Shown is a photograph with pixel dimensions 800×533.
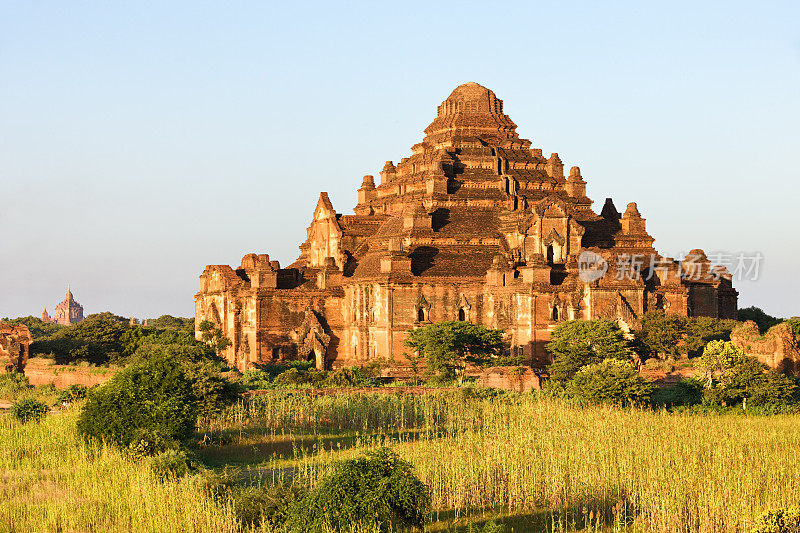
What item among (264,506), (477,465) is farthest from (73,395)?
(264,506)

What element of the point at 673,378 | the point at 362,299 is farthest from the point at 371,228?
the point at 673,378

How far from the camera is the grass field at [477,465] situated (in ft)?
78.5

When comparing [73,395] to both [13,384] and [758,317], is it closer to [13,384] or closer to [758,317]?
[13,384]

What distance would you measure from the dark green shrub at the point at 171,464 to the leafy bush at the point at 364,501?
19.0ft

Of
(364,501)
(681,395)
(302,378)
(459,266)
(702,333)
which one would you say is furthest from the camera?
(459,266)

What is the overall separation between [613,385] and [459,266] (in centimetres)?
1871

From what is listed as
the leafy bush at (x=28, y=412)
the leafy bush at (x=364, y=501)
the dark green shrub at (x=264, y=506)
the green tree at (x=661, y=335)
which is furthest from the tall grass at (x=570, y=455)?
the green tree at (x=661, y=335)

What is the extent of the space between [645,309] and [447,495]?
3202 centimetres

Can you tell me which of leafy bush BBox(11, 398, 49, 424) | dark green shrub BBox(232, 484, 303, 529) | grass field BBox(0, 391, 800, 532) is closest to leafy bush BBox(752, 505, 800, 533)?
grass field BBox(0, 391, 800, 532)

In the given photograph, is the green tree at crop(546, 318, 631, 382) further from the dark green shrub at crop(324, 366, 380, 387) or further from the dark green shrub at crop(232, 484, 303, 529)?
the dark green shrub at crop(232, 484, 303, 529)

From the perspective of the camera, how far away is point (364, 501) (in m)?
22.6

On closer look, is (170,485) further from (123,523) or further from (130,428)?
(130,428)

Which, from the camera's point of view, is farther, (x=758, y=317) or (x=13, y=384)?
(x=758, y=317)

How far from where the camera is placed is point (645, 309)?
5616 cm
